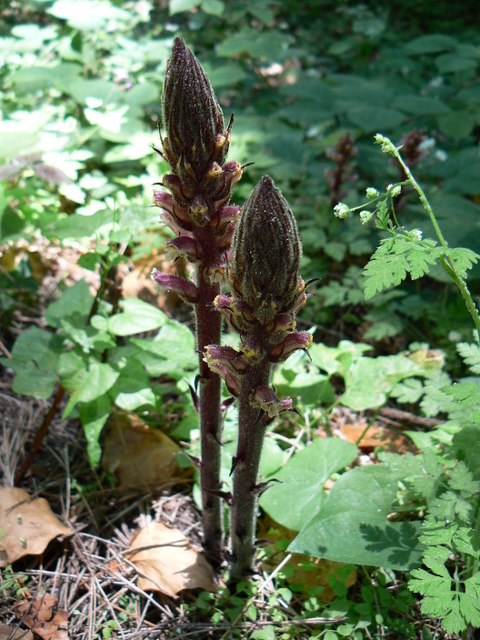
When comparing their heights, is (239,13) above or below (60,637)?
above

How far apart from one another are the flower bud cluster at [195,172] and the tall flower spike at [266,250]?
0.22 m

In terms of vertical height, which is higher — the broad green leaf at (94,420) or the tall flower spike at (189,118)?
the tall flower spike at (189,118)

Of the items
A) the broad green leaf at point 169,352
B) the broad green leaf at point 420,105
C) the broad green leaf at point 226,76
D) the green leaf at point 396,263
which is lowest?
the broad green leaf at point 169,352

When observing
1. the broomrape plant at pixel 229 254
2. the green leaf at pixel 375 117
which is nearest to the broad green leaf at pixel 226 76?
the green leaf at pixel 375 117

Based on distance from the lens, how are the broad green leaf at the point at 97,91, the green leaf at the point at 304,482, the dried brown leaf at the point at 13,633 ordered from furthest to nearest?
the broad green leaf at the point at 97,91 → the green leaf at the point at 304,482 → the dried brown leaf at the point at 13,633

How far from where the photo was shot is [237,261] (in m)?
1.35

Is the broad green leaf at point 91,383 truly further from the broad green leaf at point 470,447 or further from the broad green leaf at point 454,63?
the broad green leaf at point 454,63

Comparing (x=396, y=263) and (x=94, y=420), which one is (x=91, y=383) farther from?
(x=396, y=263)

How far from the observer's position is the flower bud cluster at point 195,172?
1411 mm

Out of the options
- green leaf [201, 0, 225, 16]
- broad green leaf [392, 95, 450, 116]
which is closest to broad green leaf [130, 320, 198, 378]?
broad green leaf [392, 95, 450, 116]

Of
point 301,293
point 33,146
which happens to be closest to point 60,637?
point 301,293

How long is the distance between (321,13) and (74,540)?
7.92 meters

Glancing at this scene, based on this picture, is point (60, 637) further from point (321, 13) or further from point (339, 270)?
point (321, 13)

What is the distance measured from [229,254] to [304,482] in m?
1.08
